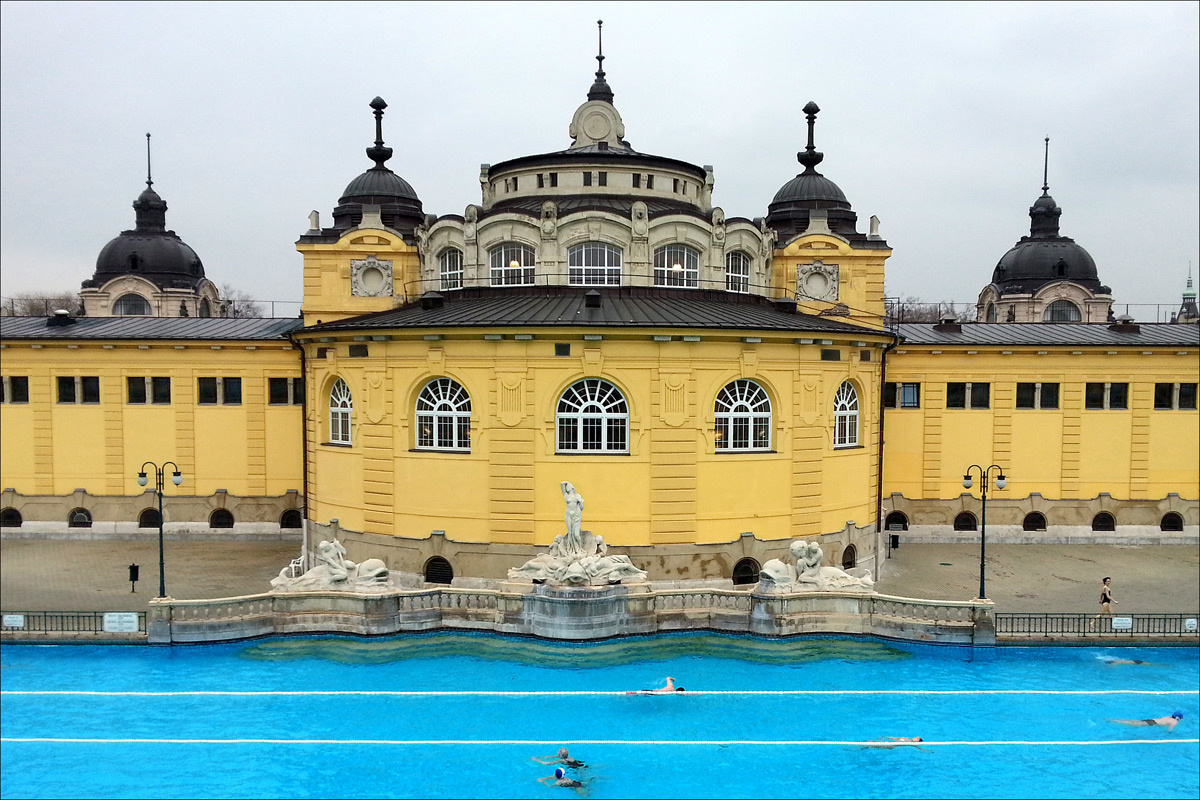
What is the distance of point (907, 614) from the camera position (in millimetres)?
26578

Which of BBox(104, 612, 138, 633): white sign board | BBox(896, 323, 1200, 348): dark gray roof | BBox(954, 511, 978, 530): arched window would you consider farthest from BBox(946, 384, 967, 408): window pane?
BBox(104, 612, 138, 633): white sign board

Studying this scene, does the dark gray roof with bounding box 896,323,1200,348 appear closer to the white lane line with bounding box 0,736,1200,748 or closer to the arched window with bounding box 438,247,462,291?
the arched window with bounding box 438,247,462,291

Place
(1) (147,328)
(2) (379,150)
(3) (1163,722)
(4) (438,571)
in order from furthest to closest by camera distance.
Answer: (2) (379,150), (1) (147,328), (4) (438,571), (3) (1163,722)

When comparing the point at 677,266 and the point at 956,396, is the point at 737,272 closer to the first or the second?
the point at 677,266

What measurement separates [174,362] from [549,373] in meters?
23.5

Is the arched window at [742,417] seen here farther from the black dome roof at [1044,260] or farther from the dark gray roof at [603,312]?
the black dome roof at [1044,260]

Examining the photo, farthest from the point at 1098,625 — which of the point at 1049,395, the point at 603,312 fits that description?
the point at 1049,395

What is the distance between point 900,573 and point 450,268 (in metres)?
22.9

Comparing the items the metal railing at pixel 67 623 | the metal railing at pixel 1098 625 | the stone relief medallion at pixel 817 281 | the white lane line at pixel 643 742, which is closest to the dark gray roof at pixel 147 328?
the metal railing at pixel 67 623

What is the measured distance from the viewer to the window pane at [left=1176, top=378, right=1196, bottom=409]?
139ft

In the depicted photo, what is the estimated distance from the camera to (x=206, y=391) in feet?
140

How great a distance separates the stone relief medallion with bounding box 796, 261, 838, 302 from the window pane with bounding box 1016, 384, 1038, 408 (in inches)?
437

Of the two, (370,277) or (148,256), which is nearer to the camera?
(370,277)

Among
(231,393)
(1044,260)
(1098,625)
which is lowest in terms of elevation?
(1098,625)
